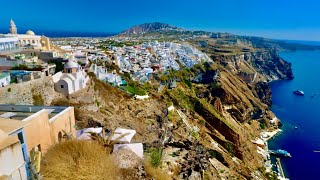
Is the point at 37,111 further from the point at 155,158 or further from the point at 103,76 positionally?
the point at 103,76

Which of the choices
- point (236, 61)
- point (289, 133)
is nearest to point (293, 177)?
point (289, 133)

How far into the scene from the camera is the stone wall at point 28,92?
18.7m

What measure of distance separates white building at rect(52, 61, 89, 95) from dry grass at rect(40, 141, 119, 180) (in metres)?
10.8

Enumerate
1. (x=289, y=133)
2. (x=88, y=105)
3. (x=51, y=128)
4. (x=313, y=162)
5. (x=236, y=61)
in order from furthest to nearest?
(x=236, y=61) → (x=289, y=133) → (x=313, y=162) → (x=88, y=105) → (x=51, y=128)

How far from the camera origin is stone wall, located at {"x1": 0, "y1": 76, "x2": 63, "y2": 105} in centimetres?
1869

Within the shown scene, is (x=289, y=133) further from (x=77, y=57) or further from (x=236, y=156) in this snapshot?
(x=77, y=57)

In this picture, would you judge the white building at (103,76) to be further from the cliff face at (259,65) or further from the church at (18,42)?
the cliff face at (259,65)

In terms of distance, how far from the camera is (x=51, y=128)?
1255 cm

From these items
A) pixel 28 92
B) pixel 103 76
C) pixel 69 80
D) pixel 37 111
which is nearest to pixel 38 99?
pixel 28 92

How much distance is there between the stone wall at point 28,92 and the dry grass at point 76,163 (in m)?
8.83

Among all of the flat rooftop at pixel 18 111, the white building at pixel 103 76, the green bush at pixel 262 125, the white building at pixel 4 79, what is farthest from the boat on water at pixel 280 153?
the flat rooftop at pixel 18 111

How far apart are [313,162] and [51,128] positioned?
131 ft

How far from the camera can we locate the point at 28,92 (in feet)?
65.6

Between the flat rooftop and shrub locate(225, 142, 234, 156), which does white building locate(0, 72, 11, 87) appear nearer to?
the flat rooftop
